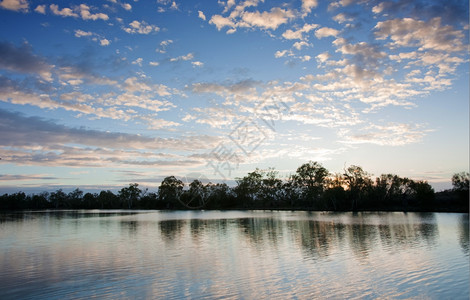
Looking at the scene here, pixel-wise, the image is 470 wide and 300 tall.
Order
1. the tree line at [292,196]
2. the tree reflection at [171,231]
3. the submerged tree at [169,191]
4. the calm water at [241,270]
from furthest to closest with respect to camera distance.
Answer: the submerged tree at [169,191] → the tree line at [292,196] → the tree reflection at [171,231] → the calm water at [241,270]

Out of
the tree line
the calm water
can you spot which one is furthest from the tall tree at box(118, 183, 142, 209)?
the calm water

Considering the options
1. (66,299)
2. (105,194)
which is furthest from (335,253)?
(105,194)

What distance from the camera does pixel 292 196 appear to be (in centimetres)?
12638

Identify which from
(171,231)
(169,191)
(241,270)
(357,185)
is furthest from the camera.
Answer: (169,191)

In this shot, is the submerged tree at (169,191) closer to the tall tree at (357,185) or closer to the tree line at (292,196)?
the tree line at (292,196)

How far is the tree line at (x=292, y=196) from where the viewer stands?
289 feet

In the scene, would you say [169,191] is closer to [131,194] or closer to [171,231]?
[131,194]

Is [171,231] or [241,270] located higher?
[241,270]

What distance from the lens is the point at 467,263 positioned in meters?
16.1

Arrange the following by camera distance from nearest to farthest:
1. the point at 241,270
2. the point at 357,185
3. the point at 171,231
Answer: the point at 241,270
the point at 171,231
the point at 357,185

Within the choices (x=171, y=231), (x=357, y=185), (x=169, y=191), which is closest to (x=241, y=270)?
(x=171, y=231)

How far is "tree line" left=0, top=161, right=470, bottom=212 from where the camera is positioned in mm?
88125

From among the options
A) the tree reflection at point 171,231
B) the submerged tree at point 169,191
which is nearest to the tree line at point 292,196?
the submerged tree at point 169,191

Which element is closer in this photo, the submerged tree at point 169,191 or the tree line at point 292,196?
the tree line at point 292,196
